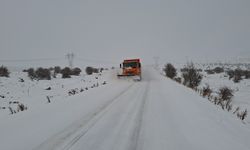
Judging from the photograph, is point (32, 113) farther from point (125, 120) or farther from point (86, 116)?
point (125, 120)

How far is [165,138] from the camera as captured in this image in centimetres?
480

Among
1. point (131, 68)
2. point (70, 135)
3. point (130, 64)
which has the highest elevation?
point (130, 64)

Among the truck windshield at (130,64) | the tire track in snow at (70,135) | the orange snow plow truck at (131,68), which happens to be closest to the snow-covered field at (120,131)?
the tire track in snow at (70,135)

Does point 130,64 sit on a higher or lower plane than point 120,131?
higher

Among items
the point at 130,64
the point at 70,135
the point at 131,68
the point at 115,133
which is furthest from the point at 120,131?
the point at 130,64

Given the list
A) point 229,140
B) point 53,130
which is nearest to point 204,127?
point 229,140

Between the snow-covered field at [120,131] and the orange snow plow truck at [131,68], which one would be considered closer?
A: the snow-covered field at [120,131]

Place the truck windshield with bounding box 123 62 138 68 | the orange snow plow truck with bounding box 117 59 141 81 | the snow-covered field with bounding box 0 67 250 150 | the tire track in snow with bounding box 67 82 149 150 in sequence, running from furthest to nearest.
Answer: the truck windshield with bounding box 123 62 138 68
the orange snow plow truck with bounding box 117 59 141 81
the snow-covered field with bounding box 0 67 250 150
the tire track in snow with bounding box 67 82 149 150

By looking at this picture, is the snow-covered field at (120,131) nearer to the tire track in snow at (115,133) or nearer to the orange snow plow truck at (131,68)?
the tire track in snow at (115,133)

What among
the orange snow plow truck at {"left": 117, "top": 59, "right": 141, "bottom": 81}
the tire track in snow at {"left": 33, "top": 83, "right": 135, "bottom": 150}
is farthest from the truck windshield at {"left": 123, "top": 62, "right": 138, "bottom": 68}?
the tire track in snow at {"left": 33, "top": 83, "right": 135, "bottom": 150}

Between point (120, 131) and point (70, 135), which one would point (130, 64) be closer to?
point (120, 131)

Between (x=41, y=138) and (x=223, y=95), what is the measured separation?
1651 centimetres

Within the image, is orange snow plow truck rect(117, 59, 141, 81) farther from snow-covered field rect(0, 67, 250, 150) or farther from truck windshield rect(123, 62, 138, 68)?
snow-covered field rect(0, 67, 250, 150)

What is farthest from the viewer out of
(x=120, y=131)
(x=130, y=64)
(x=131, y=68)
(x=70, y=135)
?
(x=130, y=64)
